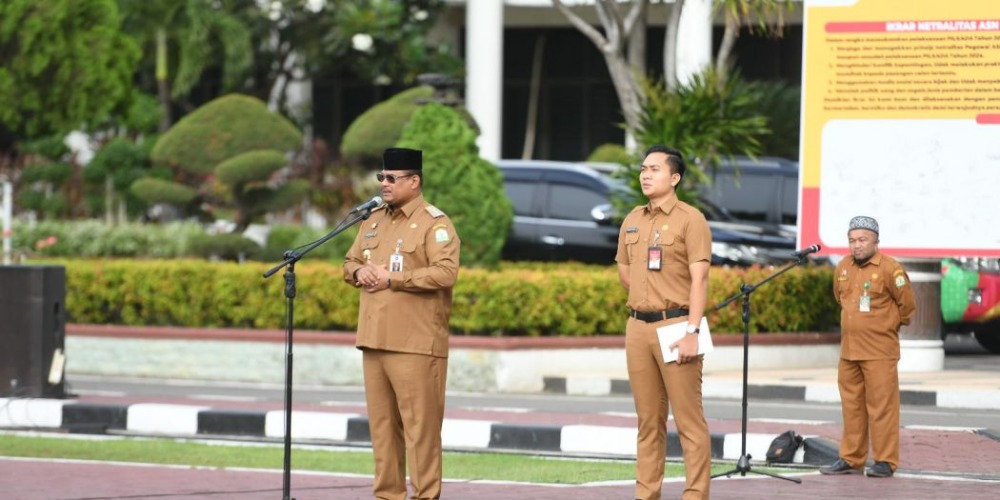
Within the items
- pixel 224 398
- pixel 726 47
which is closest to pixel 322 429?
pixel 224 398

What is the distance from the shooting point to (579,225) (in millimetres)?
20844

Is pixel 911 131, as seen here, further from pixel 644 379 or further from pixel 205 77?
pixel 205 77

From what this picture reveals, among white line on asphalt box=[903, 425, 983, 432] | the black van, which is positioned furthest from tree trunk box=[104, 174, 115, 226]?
white line on asphalt box=[903, 425, 983, 432]

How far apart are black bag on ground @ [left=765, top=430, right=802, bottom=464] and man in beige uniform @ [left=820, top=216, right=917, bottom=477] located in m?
0.43

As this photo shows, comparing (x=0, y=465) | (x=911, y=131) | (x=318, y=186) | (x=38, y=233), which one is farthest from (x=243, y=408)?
(x=318, y=186)

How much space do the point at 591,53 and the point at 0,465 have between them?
88.4 feet

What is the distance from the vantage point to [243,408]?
46.6 ft

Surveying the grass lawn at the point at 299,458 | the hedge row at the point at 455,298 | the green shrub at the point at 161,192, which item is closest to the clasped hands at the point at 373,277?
the grass lawn at the point at 299,458

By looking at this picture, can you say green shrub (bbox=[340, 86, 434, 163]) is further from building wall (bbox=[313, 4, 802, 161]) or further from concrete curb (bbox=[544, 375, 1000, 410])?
building wall (bbox=[313, 4, 802, 161])

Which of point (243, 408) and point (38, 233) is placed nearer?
point (243, 408)

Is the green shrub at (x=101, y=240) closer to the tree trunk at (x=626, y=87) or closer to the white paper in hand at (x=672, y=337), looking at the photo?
the tree trunk at (x=626, y=87)

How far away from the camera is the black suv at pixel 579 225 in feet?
66.7

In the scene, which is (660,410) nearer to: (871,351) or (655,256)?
(655,256)

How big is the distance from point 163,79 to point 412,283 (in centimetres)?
2557
